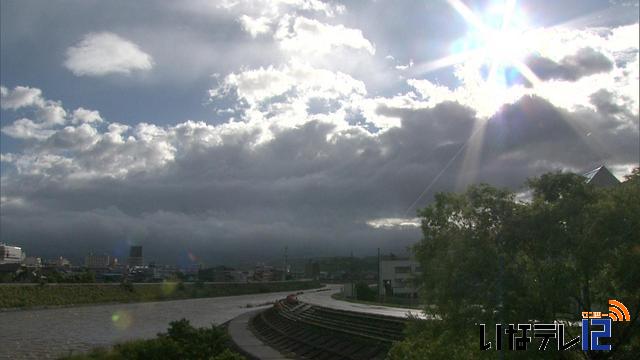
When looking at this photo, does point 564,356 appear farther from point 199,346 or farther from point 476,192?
point 199,346

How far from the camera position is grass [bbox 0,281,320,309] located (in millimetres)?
85750

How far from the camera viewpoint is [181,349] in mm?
24016

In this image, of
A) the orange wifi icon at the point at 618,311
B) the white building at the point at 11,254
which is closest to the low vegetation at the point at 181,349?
the orange wifi icon at the point at 618,311

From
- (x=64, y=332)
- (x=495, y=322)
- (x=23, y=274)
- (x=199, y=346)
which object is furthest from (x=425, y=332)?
(x=23, y=274)

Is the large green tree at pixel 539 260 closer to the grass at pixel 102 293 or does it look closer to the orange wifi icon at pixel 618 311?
the orange wifi icon at pixel 618 311

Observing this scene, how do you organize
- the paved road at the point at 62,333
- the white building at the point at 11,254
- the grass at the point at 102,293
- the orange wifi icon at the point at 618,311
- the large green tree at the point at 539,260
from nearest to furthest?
the large green tree at the point at 539,260, the orange wifi icon at the point at 618,311, the paved road at the point at 62,333, the grass at the point at 102,293, the white building at the point at 11,254

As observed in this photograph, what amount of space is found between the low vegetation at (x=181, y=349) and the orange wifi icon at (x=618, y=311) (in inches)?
526

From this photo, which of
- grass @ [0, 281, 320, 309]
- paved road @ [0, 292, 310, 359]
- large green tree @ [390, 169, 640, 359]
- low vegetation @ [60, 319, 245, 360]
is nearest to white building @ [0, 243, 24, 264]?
grass @ [0, 281, 320, 309]

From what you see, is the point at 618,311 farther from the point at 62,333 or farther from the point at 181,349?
the point at 62,333

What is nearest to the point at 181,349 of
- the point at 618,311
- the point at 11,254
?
the point at 618,311

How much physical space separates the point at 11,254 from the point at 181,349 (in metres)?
164

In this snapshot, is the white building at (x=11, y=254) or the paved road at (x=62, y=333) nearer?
the paved road at (x=62, y=333)

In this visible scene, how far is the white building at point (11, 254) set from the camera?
148700 millimetres

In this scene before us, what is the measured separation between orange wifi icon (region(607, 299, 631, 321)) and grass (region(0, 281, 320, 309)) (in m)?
84.3
